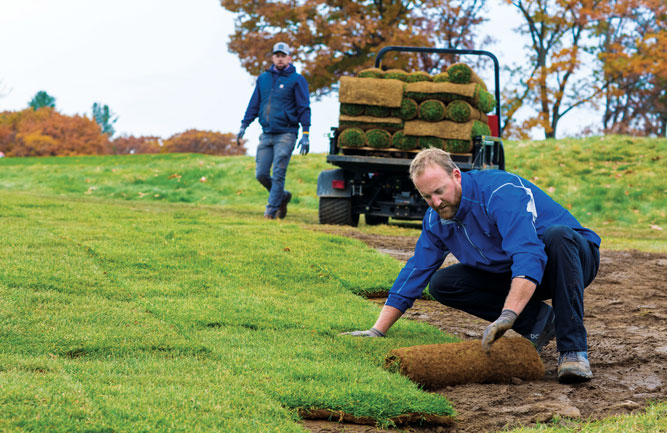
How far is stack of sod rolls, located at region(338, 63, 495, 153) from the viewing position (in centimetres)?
1045

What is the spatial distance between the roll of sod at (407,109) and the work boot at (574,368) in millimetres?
7063

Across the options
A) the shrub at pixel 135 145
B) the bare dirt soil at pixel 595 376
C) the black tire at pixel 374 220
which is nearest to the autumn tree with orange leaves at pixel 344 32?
the black tire at pixel 374 220

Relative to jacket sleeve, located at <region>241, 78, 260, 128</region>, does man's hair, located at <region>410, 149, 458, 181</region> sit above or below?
below

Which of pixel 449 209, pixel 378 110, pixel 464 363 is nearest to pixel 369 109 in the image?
pixel 378 110

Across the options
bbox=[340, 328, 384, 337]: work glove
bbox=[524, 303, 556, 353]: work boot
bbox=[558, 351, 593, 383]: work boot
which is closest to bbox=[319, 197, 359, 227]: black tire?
bbox=[340, 328, 384, 337]: work glove

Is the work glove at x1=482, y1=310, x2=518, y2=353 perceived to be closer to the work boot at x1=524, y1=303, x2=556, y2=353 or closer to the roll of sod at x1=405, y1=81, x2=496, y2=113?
the work boot at x1=524, y1=303, x2=556, y2=353

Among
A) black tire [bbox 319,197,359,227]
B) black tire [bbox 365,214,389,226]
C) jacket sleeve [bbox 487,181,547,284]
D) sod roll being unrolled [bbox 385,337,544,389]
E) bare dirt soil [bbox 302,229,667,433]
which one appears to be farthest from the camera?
black tire [bbox 365,214,389,226]

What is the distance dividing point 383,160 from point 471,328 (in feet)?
17.7

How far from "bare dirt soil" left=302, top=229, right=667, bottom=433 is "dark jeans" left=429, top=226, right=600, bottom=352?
31 centimetres

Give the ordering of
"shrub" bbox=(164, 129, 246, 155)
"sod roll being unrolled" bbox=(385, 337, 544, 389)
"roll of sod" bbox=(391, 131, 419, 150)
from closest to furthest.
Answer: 1. "sod roll being unrolled" bbox=(385, 337, 544, 389)
2. "roll of sod" bbox=(391, 131, 419, 150)
3. "shrub" bbox=(164, 129, 246, 155)

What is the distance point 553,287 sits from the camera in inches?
156

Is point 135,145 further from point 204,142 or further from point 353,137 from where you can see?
point 353,137

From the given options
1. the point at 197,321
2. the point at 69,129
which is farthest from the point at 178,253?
the point at 69,129

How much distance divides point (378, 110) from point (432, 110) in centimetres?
86
